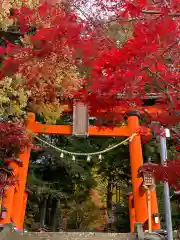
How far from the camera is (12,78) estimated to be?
8.45 metres

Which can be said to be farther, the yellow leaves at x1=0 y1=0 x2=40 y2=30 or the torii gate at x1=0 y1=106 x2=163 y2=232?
the torii gate at x1=0 y1=106 x2=163 y2=232

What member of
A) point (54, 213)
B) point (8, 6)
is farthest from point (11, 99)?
point (54, 213)

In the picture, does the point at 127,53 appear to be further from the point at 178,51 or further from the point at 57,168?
the point at 57,168

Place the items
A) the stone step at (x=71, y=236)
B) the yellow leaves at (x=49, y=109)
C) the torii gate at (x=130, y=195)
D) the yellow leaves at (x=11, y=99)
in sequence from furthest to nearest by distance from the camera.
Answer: the yellow leaves at (x=49, y=109)
the torii gate at (x=130, y=195)
the yellow leaves at (x=11, y=99)
the stone step at (x=71, y=236)

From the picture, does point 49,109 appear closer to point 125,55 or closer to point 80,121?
point 80,121

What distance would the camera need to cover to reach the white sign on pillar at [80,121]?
408 inches

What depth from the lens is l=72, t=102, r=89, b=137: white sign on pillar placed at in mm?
10375

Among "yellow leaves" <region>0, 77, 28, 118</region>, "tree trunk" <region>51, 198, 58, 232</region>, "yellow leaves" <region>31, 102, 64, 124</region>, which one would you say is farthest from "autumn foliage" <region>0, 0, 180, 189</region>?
"tree trunk" <region>51, 198, 58, 232</region>

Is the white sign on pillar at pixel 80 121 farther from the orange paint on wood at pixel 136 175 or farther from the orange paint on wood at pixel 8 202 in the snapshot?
the orange paint on wood at pixel 8 202

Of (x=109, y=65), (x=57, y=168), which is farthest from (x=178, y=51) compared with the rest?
(x=57, y=168)

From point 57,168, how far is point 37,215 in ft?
11.9

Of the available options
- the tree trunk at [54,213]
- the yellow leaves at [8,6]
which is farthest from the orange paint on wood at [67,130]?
the tree trunk at [54,213]

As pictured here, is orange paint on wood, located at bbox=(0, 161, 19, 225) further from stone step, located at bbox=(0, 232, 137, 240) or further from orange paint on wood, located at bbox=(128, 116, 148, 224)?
orange paint on wood, located at bbox=(128, 116, 148, 224)

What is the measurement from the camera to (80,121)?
34.3ft
